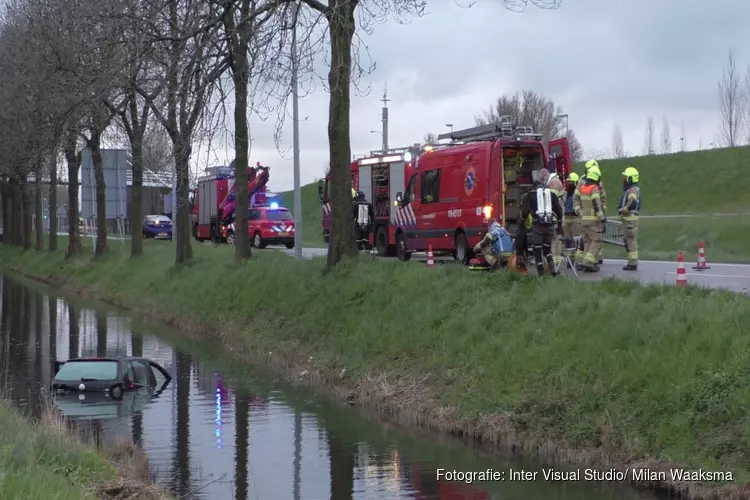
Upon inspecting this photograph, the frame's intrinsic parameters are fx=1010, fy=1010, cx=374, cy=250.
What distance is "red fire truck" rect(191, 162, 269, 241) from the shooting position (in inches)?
1706

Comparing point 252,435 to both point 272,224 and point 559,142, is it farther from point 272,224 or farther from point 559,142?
point 272,224

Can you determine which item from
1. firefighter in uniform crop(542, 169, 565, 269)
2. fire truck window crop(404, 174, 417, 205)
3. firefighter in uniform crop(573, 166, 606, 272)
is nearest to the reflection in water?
firefighter in uniform crop(542, 169, 565, 269)

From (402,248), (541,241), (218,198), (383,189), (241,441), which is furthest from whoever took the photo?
(218,198)

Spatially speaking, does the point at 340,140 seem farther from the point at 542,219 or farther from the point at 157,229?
the point at 157,229

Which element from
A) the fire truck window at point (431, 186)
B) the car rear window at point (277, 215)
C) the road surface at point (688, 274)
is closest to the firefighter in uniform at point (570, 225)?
the road surface at point (688, 274)

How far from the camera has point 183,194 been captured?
23.1 m

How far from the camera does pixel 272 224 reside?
40.2 m

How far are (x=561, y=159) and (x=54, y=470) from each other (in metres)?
16.1

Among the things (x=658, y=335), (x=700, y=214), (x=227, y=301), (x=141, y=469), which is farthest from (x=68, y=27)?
(x=700, y=214)

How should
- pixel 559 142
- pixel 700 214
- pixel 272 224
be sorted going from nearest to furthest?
pixel 559 142
pixel 272 224
pixel 700 214

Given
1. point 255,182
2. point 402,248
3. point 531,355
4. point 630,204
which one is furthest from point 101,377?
point 255,182

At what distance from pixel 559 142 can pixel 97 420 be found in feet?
40.5

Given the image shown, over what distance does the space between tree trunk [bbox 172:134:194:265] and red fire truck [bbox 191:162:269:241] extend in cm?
1113

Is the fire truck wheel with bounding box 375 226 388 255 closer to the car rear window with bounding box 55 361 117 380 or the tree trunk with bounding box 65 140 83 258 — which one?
the car rear window with bounding box 55 361 117 380
